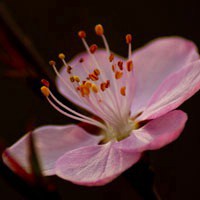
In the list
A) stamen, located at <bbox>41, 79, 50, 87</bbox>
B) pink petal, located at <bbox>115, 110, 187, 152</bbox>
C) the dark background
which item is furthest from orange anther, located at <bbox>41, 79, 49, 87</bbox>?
the dark background

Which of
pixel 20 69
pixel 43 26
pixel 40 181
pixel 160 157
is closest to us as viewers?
pixel 40 181

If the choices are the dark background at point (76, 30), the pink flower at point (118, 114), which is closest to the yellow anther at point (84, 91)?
the pink flower at point (118, 114)

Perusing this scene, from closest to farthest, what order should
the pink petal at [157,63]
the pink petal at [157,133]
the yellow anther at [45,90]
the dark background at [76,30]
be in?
the pink petal at [157,133] → the yellow anther at [45,90] → the pink petal at [157,63] → the dark background at [76,30]

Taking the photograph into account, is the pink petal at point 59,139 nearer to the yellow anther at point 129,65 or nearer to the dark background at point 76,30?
the yellow anther at point 129,65

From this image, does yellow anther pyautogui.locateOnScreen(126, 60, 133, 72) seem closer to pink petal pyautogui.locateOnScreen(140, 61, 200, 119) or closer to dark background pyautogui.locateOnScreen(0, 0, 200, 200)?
pink petal pyautogui.locateOnScreen(140, 61, 200, 119)

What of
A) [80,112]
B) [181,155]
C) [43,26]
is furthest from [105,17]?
[80,112]

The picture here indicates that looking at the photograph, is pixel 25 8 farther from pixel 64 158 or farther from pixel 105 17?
pixel 64 158

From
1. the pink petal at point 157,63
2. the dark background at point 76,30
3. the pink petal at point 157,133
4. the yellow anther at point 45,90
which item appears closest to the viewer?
the pink petal at point 157,133
